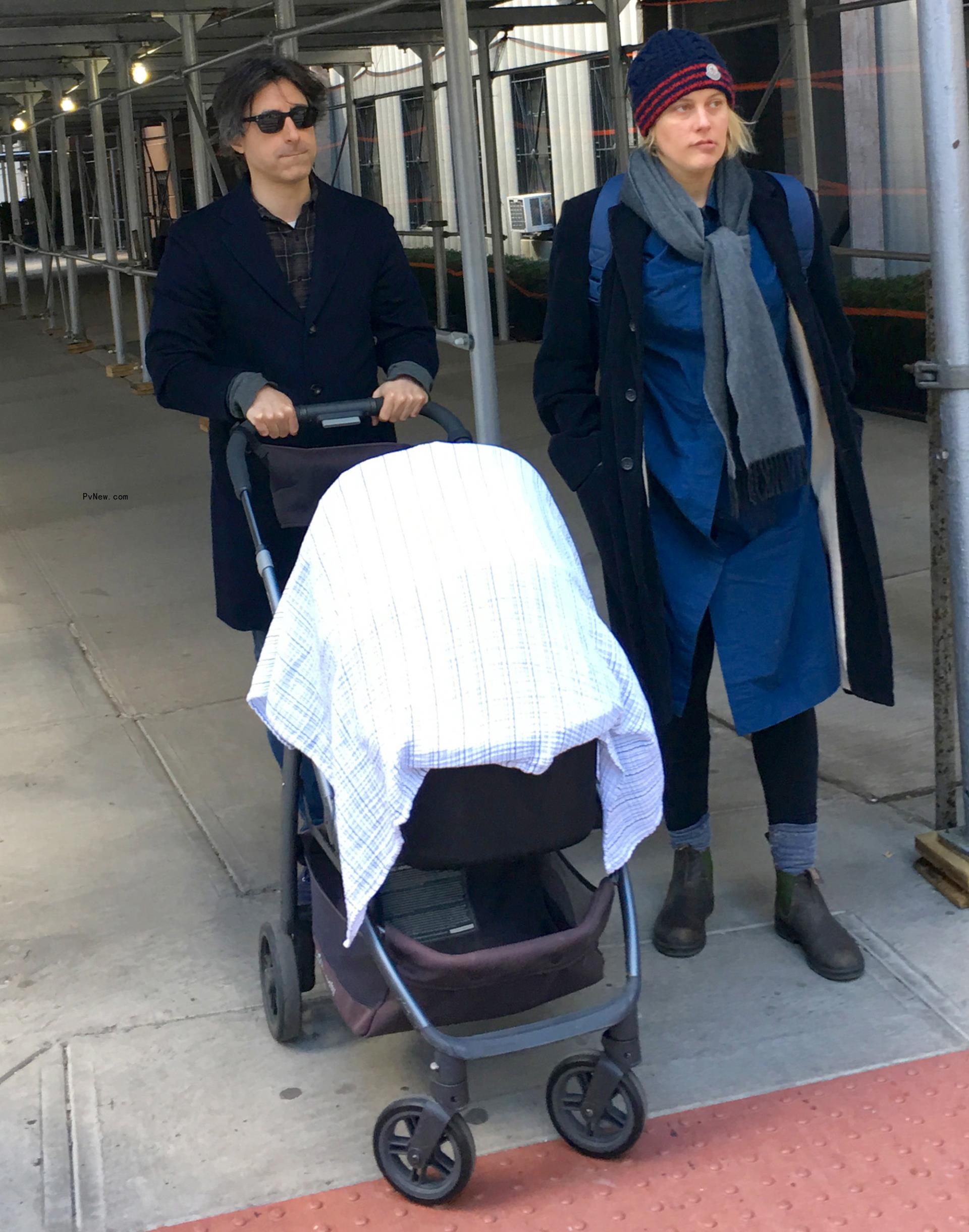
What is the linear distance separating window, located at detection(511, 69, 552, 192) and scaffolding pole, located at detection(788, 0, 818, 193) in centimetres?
722

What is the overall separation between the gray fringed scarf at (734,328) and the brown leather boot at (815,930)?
32.9 inches

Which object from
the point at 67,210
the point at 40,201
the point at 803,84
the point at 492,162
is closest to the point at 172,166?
the point at 40,201

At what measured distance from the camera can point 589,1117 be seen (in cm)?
257

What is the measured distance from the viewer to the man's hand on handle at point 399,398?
3.09 m

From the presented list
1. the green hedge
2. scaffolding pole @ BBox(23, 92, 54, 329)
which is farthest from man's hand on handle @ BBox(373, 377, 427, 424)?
scaffolding pole @ BBox(23, 92, 54, 329)

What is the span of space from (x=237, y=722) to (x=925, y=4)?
9.64 feet

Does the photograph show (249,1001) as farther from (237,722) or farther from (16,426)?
(16,426)

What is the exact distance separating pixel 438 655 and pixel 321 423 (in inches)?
33.4

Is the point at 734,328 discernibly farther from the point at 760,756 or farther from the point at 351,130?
the point at 351,130

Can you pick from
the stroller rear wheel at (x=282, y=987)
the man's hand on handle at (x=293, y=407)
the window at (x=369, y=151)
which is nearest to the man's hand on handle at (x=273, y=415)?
the man's hand on handle at (x=293, y=407)

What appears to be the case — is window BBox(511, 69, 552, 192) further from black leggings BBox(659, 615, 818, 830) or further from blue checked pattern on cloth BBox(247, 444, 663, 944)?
blue checked pattern on cloth BBox(247, 444, 663, 944)

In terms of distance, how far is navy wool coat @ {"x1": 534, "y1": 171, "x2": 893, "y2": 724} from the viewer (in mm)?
2904

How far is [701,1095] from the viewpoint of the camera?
9.01 feet

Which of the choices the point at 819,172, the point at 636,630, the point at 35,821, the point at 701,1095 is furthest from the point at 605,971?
the point at 819,172
